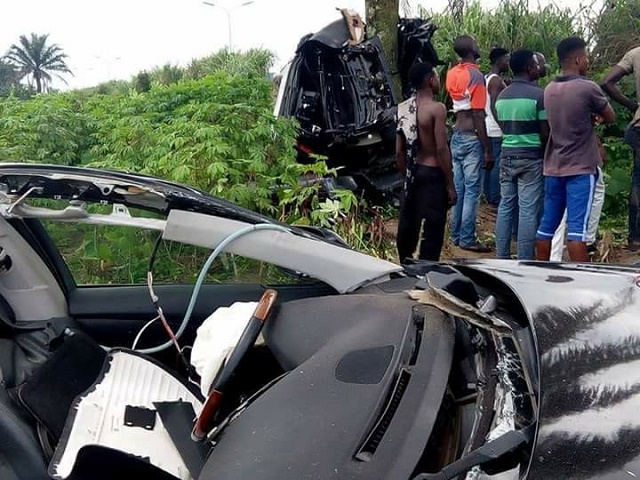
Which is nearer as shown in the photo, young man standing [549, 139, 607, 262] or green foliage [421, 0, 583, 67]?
young man standing [549, 139, 607, 262]

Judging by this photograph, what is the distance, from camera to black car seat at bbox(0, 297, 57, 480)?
1880 millimetres

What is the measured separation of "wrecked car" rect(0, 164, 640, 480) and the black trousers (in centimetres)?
267

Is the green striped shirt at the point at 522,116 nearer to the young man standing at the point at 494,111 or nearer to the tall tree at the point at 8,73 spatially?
the young man standing at the point at 494,111

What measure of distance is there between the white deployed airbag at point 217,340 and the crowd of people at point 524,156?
3270 mm

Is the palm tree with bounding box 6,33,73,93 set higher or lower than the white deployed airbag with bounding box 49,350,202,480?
Answer: higher

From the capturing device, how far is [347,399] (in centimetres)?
154

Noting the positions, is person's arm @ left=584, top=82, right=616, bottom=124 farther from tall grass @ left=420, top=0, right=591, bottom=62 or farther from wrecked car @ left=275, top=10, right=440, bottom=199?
tall grass @ left=420, top=0, right=591, bottom=62

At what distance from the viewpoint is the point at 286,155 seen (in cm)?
560

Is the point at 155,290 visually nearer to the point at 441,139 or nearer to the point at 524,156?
the point at 441,139

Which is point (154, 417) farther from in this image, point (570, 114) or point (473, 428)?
point (570, 114)

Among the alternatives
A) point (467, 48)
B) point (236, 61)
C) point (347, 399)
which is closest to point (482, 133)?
point (467, 48)

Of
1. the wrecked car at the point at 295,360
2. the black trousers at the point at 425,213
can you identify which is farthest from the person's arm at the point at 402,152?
the wrecked car at the point at 295,360

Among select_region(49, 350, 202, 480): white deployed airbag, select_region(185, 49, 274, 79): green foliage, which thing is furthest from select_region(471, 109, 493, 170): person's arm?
select_region(185, 49, 274, 79): green foliage

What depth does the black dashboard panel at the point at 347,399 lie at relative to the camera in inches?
55.3
